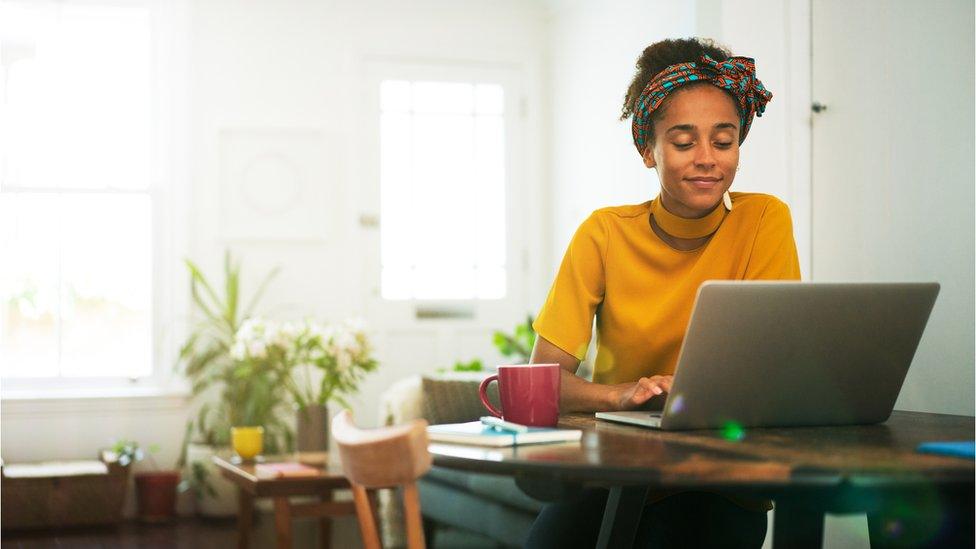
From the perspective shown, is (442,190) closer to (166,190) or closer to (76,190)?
(166,190)

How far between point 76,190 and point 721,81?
482 centimetres

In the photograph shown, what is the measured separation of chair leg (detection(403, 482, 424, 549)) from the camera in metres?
1.06

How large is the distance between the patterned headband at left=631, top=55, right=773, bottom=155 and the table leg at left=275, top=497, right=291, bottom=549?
239cm

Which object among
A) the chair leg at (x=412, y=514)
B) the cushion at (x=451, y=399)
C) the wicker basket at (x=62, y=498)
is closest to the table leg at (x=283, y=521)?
the cushion at (x=451, y=399)

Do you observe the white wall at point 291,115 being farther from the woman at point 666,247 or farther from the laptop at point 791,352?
the laptop at point 791,352

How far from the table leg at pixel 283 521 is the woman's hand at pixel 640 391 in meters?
2.31

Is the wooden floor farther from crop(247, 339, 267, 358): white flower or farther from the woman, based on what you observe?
the woman

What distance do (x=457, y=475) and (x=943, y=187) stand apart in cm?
228

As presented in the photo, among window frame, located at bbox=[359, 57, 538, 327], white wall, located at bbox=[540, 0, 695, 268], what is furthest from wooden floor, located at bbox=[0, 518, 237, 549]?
white wall, located at bbox=[540, 0, 695, 268]

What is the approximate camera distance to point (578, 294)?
1793 millimetres

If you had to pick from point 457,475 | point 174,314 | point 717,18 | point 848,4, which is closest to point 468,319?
point 174,314

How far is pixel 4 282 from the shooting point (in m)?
5.61

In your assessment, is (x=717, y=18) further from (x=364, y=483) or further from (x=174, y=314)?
(x=174, y=314)

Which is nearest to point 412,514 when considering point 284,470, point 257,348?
point 284,470
